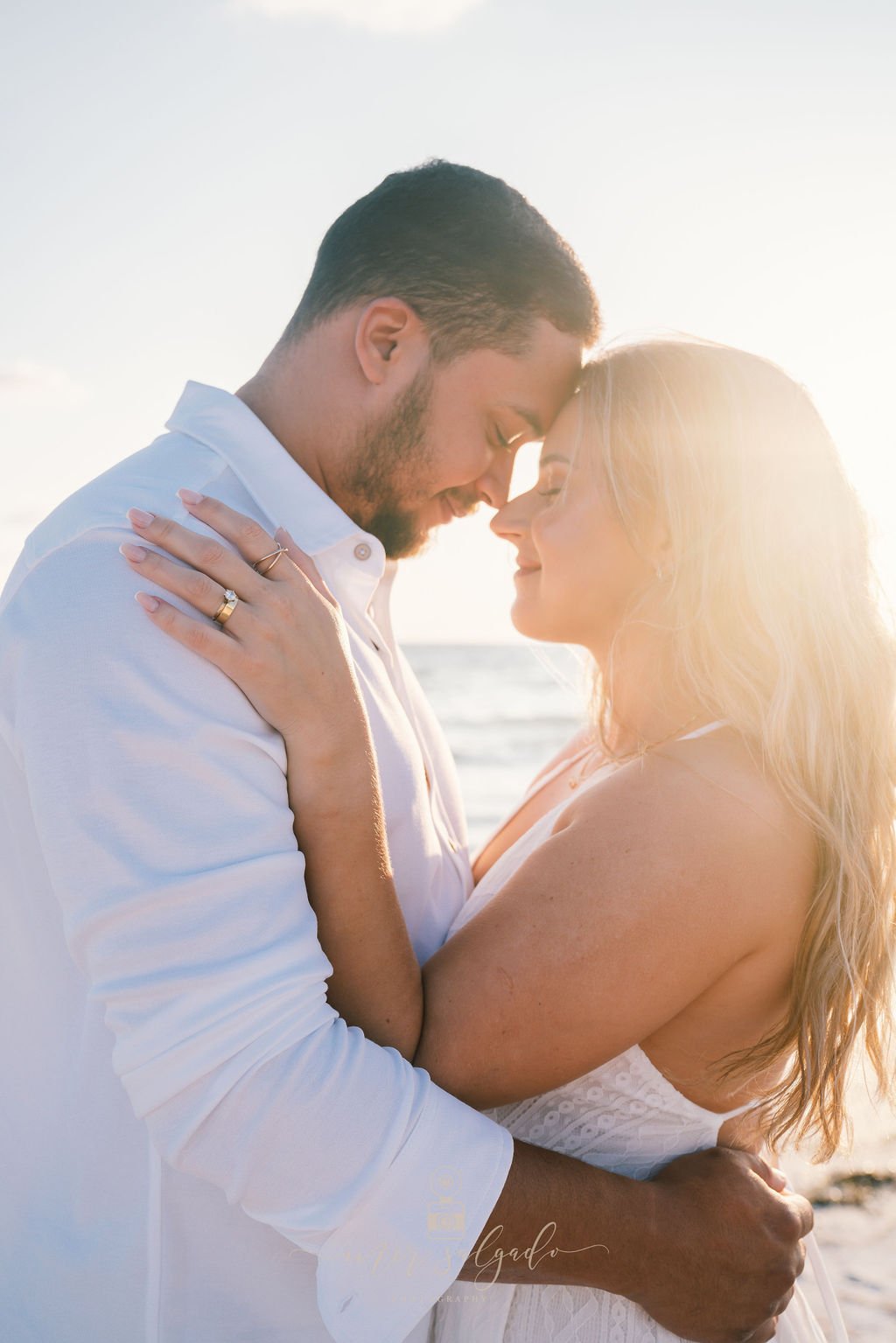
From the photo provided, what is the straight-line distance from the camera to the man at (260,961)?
5.34ft

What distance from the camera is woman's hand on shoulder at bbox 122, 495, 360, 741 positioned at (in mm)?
1713

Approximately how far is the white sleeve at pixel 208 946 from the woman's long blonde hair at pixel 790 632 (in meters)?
0.95

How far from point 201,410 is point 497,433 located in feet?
2.71

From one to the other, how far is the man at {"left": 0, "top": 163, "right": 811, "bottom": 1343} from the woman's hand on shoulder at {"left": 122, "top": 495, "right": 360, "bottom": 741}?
0.04m

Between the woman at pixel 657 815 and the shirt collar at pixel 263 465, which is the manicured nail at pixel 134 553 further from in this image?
the shirt collar at pixel 263 465

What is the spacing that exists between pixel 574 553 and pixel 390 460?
54 cm

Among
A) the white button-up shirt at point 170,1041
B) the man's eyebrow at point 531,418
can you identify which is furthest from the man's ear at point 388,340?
the white button-up shirt at point 170,1041

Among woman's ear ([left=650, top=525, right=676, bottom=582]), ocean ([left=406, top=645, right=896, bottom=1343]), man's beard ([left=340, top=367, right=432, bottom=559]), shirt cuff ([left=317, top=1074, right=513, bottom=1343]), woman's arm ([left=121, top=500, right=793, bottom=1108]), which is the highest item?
man's beard ([left=340, top=367, right=432, bottom=559])

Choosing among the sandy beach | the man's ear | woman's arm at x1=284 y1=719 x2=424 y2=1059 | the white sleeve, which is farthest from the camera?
the sandy beach

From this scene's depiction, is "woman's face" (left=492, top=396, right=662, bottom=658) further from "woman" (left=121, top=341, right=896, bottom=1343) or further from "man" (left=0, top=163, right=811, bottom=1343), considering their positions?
"man" (left=0, top=163, right=811, bottom=1343)

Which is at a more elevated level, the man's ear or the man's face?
the man's ear

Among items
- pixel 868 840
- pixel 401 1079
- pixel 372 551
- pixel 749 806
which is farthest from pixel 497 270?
pixel 401 1079

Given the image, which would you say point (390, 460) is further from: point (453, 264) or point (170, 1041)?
point (170, 1041)

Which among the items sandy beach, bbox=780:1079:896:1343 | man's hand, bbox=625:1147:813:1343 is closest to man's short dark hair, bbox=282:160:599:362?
man's hand, bbox=625:1147:813:1343
